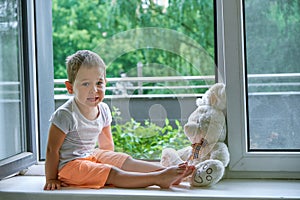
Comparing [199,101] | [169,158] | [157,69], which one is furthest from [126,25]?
[169,158]

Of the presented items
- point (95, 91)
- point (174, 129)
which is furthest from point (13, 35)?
point (174, 129)

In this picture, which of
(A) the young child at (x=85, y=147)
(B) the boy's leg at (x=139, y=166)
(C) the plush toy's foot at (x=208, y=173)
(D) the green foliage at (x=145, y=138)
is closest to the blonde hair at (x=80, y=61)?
(A) the young child at (x=85, y=147)

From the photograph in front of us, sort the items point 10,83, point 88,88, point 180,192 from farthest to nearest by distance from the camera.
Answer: point 10,83 < point 88,88 < point 180,192

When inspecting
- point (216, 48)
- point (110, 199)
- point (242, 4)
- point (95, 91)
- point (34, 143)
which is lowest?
point (110, 199)

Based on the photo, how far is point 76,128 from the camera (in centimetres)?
157

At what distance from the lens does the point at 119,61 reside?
1578 mm

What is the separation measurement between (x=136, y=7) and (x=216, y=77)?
340 mm

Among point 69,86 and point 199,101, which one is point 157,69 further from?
point 69,86

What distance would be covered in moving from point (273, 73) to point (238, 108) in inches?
5.9

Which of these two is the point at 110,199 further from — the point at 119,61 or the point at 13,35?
the point at 13,35

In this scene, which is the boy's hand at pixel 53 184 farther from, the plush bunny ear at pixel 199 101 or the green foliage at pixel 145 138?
the plush bunny ear at pixel 199 101

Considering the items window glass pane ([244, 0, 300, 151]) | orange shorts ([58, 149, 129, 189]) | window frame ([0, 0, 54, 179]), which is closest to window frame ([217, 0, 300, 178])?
window glass pane ([244, 0, 300, 151])

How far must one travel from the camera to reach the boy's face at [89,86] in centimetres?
155

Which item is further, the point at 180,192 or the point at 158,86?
the point at 158,86
